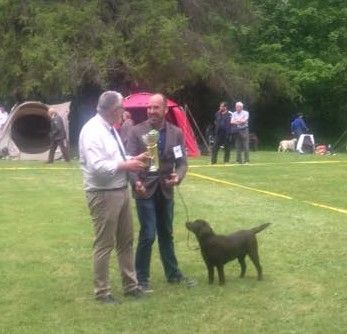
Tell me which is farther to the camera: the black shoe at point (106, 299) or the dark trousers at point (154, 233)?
the dark trousers at point (154, 233)

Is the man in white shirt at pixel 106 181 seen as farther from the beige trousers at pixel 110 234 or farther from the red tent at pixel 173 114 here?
the red tent at pixel 173 114

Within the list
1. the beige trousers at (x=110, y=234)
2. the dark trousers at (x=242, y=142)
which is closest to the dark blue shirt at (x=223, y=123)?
the dark trousers at (x=242, y=142)

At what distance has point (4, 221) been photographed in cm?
1119

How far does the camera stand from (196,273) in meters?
7.81

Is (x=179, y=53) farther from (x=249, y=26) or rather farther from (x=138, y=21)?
(x=249, y=26)

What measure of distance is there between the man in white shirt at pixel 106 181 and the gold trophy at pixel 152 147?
0.63 ft

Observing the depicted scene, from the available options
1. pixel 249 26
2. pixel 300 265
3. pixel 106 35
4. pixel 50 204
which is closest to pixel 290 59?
pixel 249 26

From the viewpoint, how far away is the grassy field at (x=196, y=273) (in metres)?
6.10

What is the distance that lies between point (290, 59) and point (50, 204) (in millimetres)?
29446

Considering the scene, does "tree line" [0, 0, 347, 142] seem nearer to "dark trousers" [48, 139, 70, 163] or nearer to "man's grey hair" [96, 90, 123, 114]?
"dark trousers" [48, 139, 70, 163]

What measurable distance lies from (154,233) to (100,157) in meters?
1.04

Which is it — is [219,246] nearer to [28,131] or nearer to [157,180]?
[157,180]

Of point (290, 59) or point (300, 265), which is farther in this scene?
point (290, 59)

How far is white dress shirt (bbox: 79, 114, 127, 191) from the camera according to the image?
20.8 ft
